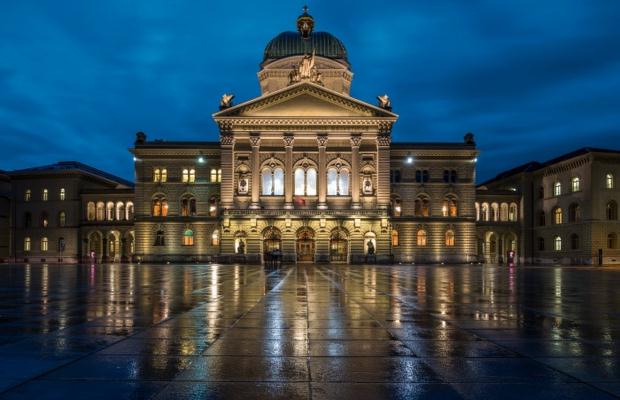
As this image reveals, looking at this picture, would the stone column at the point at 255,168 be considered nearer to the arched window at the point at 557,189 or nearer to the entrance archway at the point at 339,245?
the entrance archway at the point at 339,245

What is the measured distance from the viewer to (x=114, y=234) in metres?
95.1

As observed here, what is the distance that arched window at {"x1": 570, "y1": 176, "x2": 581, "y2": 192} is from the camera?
78.7m

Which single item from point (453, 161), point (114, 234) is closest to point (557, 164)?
point (453, 161)

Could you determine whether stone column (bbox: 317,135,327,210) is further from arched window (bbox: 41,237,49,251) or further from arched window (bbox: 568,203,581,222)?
arched window (bbox: 41,237,49,251)

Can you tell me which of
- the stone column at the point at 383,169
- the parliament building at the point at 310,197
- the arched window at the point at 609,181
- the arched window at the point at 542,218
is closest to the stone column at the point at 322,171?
the parliament building at the point at 310,197

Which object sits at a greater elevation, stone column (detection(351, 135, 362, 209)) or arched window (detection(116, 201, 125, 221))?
stone column (detection(351, 135, 362, 209))

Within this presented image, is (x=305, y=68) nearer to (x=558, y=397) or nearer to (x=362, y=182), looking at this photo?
(x=362, y=182)

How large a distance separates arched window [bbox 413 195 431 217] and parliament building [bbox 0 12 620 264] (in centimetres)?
14

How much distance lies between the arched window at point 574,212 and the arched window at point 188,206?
161ft

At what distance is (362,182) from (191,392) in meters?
73.4

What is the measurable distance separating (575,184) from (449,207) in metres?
16.1

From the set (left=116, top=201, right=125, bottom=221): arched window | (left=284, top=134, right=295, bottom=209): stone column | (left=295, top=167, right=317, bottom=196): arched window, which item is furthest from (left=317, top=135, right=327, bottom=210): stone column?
(left=116, top=201, right=125, bottom=221): arched window

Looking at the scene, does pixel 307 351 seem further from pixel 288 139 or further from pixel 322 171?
pixel 288 139

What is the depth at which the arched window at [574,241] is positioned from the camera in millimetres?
79125
